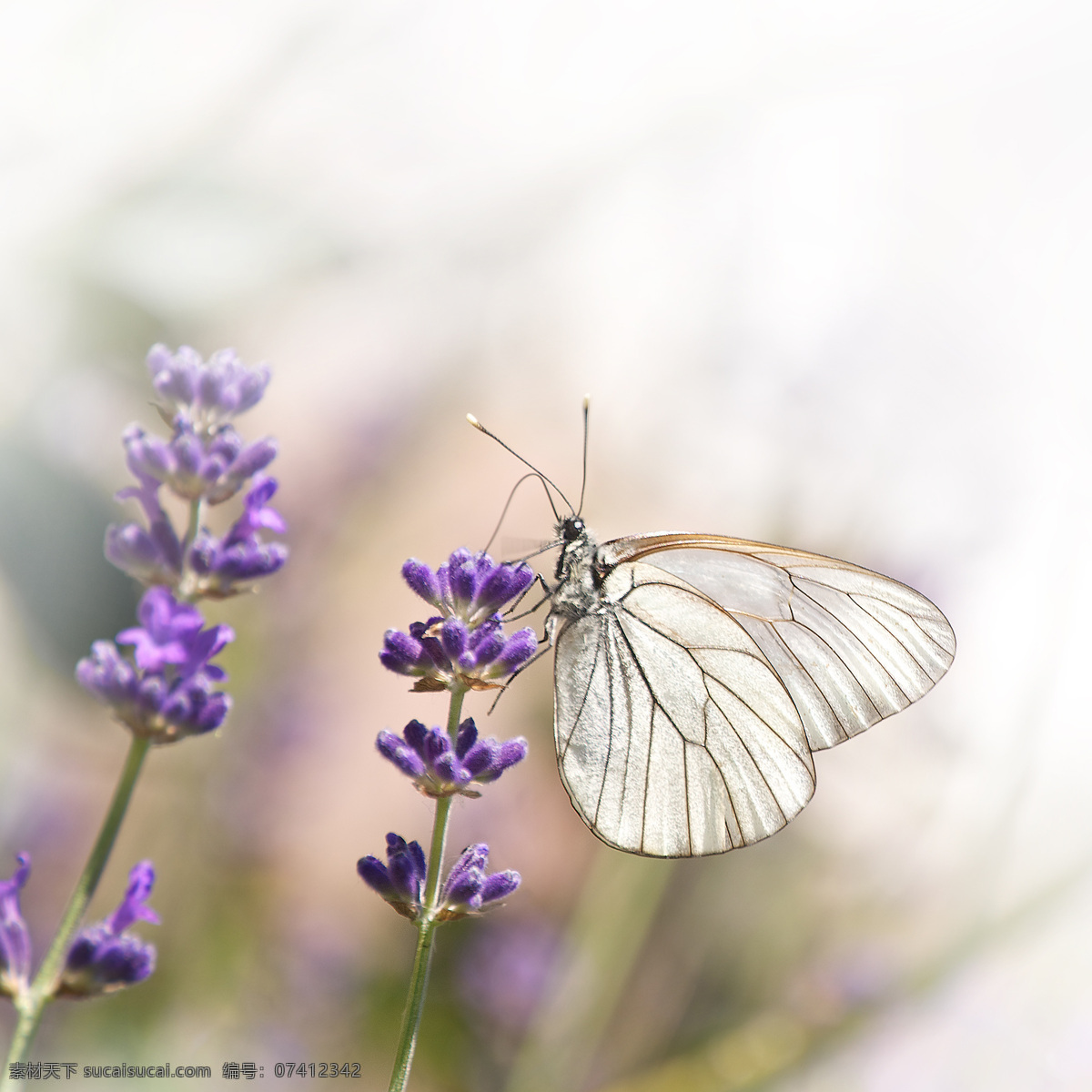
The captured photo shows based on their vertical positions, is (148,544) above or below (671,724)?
above

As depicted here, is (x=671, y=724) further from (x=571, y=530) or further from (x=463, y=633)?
(x=463, y=633)

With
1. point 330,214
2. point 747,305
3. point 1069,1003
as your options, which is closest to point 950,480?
point 747,305

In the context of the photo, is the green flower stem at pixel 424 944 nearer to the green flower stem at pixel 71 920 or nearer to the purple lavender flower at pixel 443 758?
→ the purple lavender flower at pixel 443 758

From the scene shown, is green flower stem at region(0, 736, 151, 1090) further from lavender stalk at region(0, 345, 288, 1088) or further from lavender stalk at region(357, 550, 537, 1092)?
lavender stalk at region(357, 550, 537, 1092)

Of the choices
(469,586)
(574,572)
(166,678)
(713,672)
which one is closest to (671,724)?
(713,672)

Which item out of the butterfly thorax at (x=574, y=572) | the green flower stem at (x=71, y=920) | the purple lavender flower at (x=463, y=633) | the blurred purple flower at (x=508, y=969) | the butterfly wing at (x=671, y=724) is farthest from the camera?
the blurred purple flower at (x=508, y=969)

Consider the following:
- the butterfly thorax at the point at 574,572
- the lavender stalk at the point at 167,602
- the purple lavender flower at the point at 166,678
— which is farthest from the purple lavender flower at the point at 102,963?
the butterfly thorax at the point at 574,572

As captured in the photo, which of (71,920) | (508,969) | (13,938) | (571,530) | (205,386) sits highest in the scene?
(205,386)

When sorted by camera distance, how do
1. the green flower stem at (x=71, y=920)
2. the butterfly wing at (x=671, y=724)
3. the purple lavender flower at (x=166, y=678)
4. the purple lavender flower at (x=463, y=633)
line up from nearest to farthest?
the green flower stem at (x=71, y=920) < the purple lavender flower at (x=166, y=678) < the purple lavender flower at (x=463, y=633) < the butterfly wing at (x=671, y=724)
